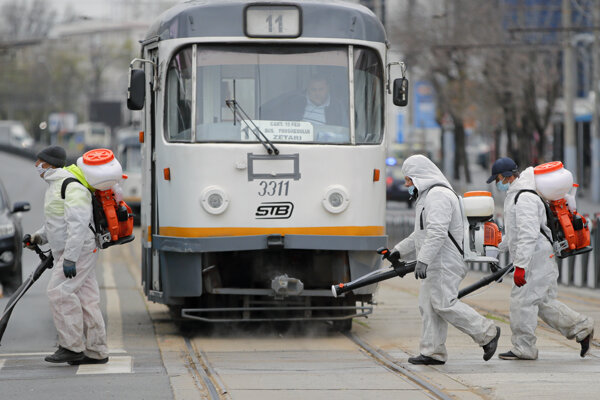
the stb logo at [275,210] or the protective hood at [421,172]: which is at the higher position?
the protective hood at [421,172]

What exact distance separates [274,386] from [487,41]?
3775 cm

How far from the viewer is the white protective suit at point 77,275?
987 centimetres

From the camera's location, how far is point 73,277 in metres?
9.83

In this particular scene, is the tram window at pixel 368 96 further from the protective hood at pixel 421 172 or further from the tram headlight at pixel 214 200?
the protective hood at pixel 421 172

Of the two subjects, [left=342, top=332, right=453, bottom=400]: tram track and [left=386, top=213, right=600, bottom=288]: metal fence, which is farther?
[left=386, top=213, right=600, bottom=288]: metal fence

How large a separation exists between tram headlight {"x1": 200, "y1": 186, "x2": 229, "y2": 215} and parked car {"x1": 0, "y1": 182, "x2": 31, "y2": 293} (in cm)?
565

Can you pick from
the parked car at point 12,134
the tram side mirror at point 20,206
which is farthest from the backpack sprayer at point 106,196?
the parked car at point 12,134

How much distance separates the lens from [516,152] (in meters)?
55.8

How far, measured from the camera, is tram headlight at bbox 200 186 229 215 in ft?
37.5

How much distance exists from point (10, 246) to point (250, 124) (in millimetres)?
6249

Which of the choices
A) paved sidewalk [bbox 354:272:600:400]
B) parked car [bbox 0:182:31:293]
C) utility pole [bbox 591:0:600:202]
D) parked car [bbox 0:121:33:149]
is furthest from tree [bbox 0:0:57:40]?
paved sidewalk [bbox 354:272:600:400]

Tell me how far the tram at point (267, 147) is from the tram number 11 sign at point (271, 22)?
0.04 ft

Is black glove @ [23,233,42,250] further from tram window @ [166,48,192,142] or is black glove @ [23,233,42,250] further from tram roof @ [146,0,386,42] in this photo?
tram roof @ [146,0,386,42]

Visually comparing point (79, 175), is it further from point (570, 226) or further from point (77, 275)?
point (570, 226)
